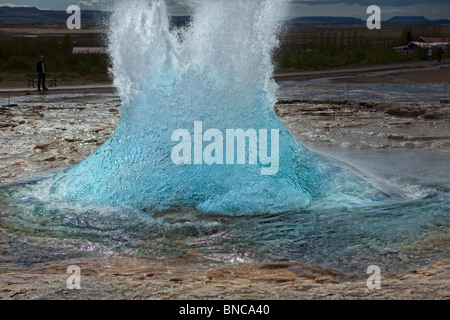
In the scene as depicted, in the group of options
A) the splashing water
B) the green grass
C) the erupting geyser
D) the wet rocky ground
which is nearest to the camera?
the wet rocky ground

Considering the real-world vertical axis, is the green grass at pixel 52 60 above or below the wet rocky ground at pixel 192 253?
above

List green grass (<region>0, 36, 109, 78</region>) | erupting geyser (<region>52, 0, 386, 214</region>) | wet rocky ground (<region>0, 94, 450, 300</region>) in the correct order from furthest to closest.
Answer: green grass (<region>0, 36, 109, 78</region>), erupting geyser (<region>52, 0, 386, 214</region>), wet rocky ground (<region>0, 94, 450, 300</region>)

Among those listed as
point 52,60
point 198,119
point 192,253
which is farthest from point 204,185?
point 52,60

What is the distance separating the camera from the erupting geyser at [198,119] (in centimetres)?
623

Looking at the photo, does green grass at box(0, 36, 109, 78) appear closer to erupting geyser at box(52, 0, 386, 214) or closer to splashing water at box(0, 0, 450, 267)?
erupting geyser at box(52, 0, 386, 214)

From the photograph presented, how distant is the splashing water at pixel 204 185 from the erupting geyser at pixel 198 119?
13mm

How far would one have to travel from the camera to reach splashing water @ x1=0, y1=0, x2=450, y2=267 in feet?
16.8

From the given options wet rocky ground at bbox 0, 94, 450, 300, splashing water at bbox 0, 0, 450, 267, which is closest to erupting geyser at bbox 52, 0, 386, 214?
splashing water at bbox 0, 0, 450, 267

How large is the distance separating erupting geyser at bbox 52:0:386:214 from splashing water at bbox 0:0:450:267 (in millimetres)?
13

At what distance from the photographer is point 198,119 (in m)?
6.46

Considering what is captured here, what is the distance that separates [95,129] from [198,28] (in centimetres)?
487

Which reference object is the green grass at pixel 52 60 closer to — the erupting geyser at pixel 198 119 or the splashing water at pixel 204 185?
the erupting geyser at pixel 198 119

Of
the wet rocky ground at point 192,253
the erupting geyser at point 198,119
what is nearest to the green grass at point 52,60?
the wet rocky ground at point 192,253
